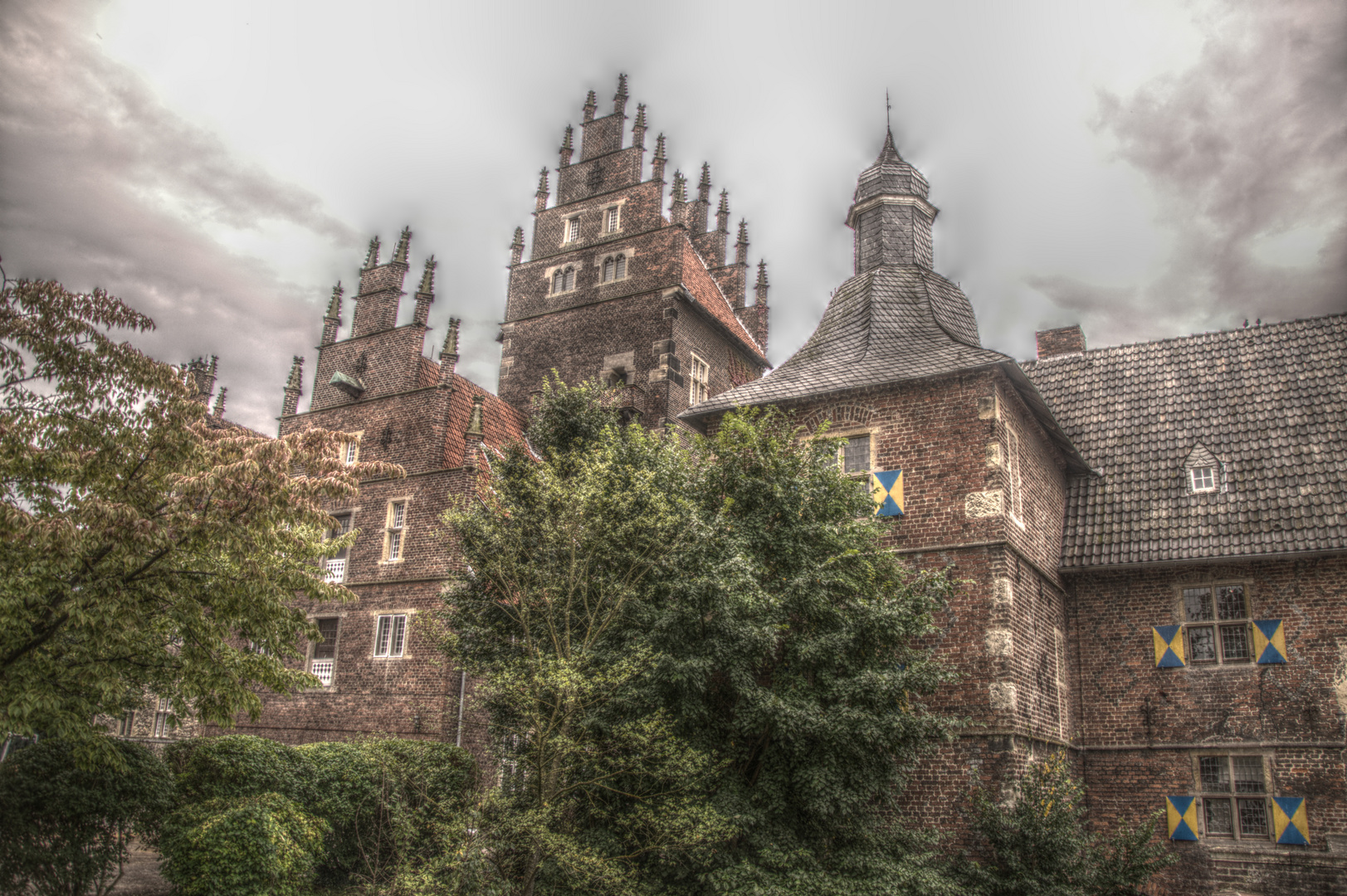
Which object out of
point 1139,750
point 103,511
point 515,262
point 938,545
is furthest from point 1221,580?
point 515,262

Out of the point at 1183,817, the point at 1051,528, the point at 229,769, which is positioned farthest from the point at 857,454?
the point at 229,769

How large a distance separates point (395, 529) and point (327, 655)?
3.13m

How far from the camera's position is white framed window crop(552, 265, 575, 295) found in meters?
25.6

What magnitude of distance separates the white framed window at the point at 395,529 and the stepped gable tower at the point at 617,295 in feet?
16.2

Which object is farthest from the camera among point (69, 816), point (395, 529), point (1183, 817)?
point (395, 529)

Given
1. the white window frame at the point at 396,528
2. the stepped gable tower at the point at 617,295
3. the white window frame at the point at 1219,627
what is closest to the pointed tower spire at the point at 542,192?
the stepped gable tower at the point at 617,295

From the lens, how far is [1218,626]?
631 inches

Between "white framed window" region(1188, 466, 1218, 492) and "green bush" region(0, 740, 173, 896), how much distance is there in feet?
56.5

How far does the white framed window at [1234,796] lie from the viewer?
49.2ft

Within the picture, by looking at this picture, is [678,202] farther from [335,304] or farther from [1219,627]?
[1219,627]

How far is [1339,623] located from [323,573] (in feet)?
51.1

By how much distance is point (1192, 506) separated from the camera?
16.8 m

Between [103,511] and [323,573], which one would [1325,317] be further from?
[103,511]

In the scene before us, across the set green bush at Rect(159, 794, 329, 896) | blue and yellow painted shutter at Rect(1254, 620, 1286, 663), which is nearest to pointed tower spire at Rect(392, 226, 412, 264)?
green bush at Rect(159, 794, 329, 896)
